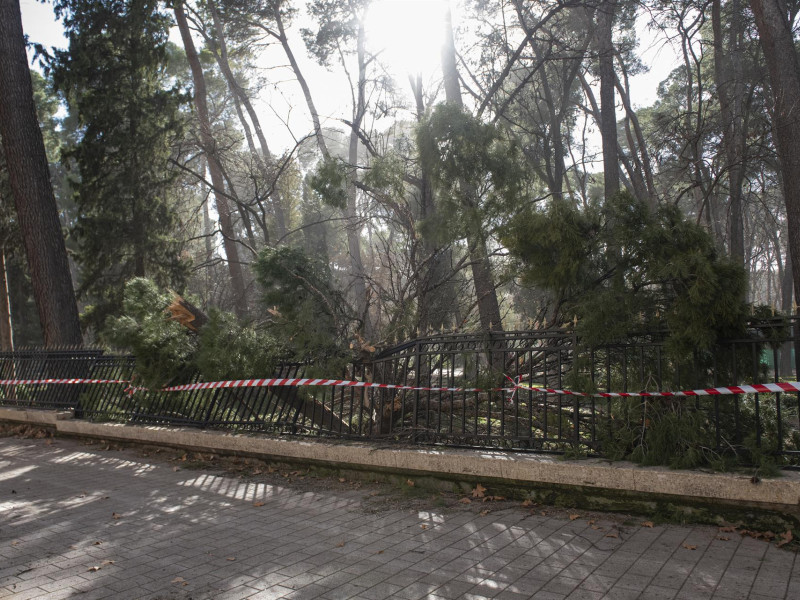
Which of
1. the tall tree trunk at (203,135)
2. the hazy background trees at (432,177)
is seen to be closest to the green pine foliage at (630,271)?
the hazy background trees at (432,177)

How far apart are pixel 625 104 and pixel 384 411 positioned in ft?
63.1

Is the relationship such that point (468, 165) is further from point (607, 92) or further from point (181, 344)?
point (607, 92)

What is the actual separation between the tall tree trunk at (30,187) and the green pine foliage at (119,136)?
3.39m

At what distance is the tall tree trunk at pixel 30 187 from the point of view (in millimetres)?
13359

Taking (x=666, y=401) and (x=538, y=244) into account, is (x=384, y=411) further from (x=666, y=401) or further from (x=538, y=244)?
(x=666, y=401)

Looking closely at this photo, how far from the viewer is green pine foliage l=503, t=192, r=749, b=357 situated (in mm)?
4938

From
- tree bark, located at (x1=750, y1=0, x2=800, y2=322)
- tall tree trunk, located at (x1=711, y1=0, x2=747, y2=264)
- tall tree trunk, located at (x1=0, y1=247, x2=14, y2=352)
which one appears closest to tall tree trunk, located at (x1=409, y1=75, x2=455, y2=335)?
tree bark, located at (x1=750, y1=0, x2=800, y2=322)

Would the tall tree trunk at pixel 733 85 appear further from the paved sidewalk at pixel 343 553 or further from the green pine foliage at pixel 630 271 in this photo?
the paved sidewalk at pixel 343 553

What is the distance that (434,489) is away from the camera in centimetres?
599

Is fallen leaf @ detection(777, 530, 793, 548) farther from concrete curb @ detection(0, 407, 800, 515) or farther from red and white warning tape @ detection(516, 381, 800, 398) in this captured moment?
red and white warning tape @ detection(516, 381, 800, 398)

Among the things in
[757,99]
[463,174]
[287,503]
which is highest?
[757,99]

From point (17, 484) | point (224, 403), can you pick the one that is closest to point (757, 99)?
point (224, 403)

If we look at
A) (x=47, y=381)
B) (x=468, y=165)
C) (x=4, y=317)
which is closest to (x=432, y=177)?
(x=468, y=165)

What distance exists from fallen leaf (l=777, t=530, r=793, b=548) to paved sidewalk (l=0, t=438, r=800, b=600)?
84mm
